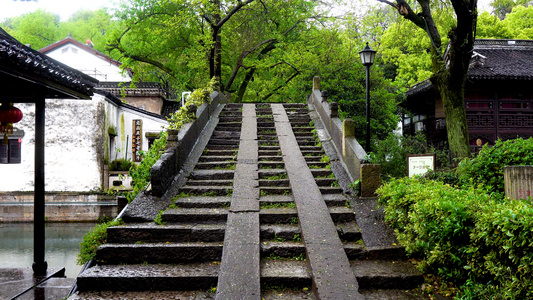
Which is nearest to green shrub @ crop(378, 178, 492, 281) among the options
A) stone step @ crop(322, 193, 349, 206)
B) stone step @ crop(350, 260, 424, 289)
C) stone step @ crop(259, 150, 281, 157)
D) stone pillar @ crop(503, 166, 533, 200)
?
stone step @ crop(350, 260, 424, 289)

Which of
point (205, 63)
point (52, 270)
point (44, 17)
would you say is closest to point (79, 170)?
point (205, 63)

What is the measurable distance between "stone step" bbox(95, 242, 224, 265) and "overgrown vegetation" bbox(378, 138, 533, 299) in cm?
242

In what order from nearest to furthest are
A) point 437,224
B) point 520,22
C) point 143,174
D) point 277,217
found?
point 437,224, point 277,217, point 143,174, point 520,22

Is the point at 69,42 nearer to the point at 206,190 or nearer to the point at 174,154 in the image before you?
the point at 174,154

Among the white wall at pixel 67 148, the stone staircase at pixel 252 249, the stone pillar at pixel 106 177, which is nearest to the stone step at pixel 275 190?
the stone staircase at pixel 252 249

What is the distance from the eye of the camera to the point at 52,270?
18.0 feet

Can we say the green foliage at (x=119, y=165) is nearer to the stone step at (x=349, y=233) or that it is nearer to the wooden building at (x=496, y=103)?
the wooden building at (x=496, y=103)

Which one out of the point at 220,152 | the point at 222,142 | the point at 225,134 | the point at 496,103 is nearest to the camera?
the point at 220,152

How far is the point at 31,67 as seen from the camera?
150 inches

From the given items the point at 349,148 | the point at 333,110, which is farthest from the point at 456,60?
the point at 349,148

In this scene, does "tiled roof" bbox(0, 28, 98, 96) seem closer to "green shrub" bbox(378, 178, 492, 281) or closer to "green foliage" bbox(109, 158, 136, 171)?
"green shrub" bbox(378, 178, 492, 281)

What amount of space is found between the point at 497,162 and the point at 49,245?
46.7ft

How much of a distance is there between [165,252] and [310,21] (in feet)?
53.0

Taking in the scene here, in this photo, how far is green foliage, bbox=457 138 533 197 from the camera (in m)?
6.28
